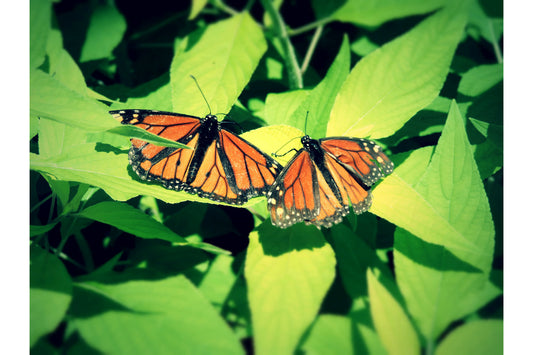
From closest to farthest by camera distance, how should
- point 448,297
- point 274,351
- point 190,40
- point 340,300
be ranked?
point 274,351
point 448,297
point 340,300
point 190,40

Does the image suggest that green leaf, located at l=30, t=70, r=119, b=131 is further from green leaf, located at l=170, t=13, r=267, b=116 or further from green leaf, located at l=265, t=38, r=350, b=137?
green leaf, located at l=265, t=38, r=350, b=137

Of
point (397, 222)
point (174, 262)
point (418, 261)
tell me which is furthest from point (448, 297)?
point (174, 262)

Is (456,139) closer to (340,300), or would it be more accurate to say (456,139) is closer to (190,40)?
(340,300)

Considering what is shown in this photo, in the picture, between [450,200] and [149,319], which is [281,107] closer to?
[450,200]

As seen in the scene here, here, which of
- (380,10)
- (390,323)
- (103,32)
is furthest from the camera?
(103,32)

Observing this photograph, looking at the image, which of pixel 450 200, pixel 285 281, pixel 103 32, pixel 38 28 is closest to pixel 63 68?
pixel 38 28

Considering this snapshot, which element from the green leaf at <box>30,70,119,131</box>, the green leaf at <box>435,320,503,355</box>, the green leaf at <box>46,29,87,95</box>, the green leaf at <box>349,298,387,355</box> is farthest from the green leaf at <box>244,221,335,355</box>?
the green leaf at <box>46,29,87,95</box>
